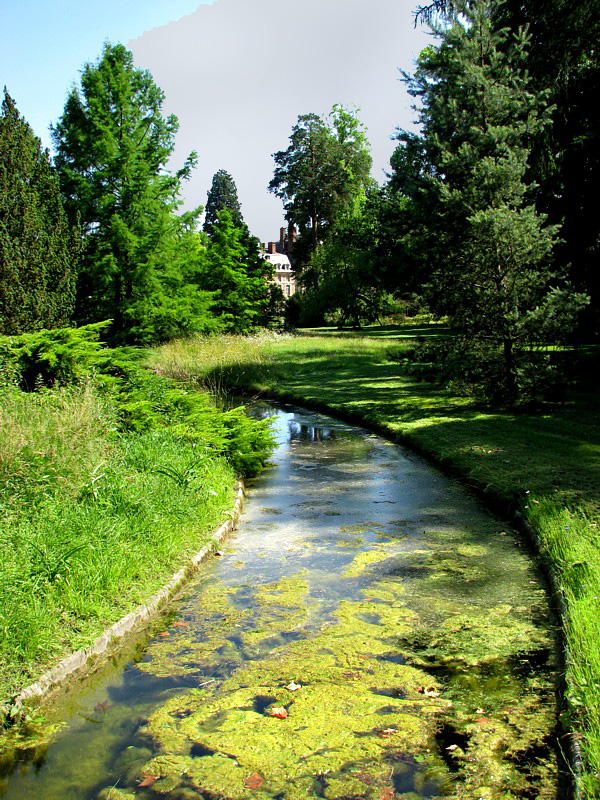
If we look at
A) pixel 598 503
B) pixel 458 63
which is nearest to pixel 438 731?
pixel 598 503

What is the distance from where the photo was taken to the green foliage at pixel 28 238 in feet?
47.1

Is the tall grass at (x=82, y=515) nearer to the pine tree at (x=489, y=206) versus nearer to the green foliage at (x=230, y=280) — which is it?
the pine tree at (x=489, y=206)

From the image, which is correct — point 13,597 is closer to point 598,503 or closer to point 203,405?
point 598,503

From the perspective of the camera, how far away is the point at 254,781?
373 centimetres

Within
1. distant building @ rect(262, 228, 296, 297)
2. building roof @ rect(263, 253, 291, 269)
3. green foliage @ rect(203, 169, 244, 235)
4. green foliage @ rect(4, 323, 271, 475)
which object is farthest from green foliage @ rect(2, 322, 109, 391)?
building roof @ rect(263, 253, 291, 269)

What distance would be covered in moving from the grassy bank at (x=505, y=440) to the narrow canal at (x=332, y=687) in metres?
0.32

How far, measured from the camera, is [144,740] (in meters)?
4.17

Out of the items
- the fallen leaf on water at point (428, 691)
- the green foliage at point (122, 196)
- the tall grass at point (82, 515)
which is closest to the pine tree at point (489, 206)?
the tall grass at point (82, 515)

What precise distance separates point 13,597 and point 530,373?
13.0m

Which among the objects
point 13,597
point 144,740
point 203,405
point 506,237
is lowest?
point 144,740

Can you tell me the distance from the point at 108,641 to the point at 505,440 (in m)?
8.60

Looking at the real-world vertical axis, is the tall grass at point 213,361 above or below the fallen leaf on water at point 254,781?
above

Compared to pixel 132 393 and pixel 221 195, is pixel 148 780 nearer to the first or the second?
pixel 132 393

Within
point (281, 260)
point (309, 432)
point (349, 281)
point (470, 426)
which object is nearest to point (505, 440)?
point (470, 426)
